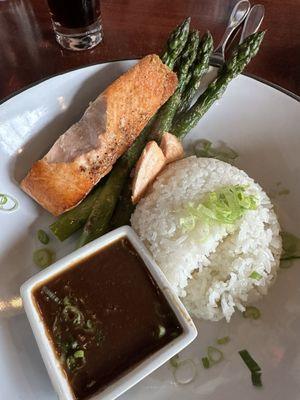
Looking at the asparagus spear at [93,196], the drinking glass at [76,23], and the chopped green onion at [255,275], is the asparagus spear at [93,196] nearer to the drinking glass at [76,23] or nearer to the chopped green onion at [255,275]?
the drinking glass at [76,23]

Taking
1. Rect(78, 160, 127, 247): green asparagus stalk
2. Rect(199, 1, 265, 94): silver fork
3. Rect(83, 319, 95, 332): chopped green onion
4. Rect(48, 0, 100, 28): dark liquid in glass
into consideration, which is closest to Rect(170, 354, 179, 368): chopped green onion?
Rect(83, 319, 95, 332): chopped green onion

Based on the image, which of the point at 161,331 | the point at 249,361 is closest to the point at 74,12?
the point at 161,331

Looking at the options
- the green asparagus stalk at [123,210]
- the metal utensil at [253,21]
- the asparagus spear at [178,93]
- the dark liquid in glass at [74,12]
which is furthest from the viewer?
the metal utensil at [253,21]

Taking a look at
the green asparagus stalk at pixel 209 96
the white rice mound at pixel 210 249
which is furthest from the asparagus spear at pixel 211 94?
the white rice mound at pixel 210 249

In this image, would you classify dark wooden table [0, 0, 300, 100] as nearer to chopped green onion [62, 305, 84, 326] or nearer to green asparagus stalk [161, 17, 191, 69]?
green asparagus stalk [161, 17, 191, 69]

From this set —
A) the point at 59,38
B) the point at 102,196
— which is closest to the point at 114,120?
the point at 102,196

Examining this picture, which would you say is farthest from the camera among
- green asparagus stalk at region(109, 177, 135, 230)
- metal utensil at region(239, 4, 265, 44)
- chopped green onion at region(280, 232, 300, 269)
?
metal utensil at region(239, 4, 265, 44)
